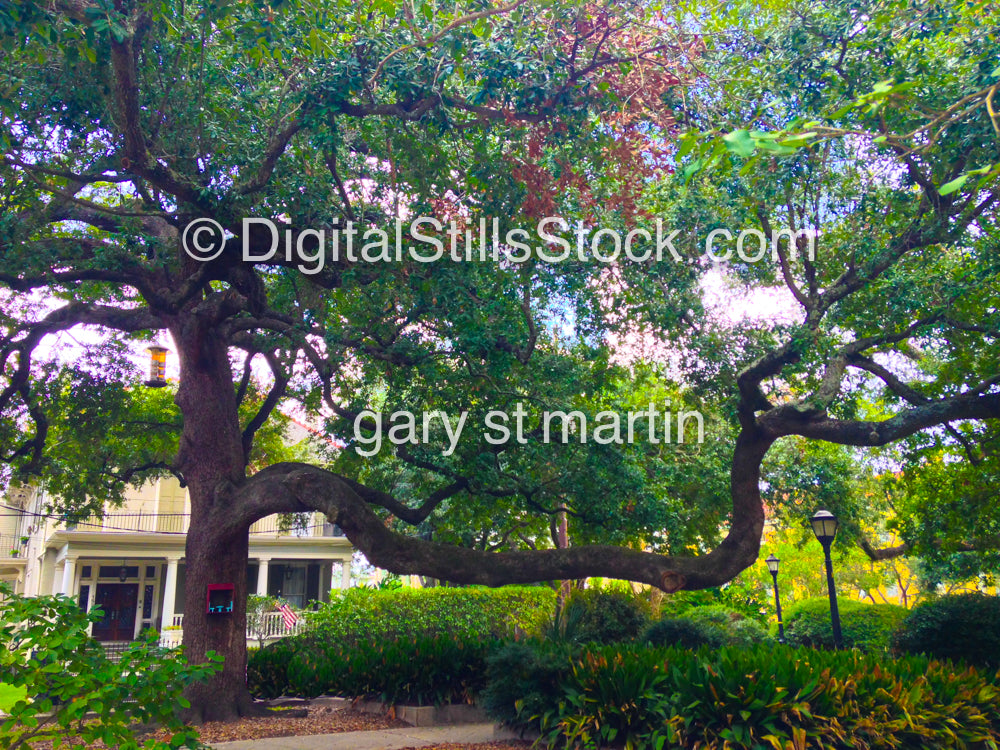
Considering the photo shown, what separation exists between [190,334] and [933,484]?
14065 millimetres

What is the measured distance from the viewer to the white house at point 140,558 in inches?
1029

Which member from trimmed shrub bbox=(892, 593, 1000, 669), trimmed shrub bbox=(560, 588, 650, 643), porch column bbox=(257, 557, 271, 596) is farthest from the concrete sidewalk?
porch column bbox=(257, 557, 271, 596)

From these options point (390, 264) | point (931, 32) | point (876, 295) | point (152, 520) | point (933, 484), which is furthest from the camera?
point (152, 520)

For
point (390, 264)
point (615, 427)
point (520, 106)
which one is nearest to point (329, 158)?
point (390, 264)

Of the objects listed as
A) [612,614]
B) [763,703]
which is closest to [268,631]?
[612,614]

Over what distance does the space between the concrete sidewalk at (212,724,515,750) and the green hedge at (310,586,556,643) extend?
8989 millimetres

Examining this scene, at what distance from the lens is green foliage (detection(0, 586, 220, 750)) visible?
4.24 m

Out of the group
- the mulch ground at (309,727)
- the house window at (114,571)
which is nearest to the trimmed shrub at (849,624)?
the mulch ground at (309,727)

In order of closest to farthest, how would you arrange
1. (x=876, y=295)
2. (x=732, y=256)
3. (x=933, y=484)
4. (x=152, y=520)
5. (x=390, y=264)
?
(x=390, y=264)
(x=876, y=295)
(x=732, y=256)
(x=933, y=484)
(x=152, y=520)

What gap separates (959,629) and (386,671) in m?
9.07

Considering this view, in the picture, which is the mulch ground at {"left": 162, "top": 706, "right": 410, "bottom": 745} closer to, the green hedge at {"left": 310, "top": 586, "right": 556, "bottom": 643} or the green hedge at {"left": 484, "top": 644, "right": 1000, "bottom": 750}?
the green hedge at {"left": 484, "top": 644, "right": 1000, "bottom": 750}

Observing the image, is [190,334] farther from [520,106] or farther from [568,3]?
[568,3]

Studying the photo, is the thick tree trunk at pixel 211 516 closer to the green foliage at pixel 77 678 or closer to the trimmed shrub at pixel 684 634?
the green foliage at pixel 77 678

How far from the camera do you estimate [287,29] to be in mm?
8383
